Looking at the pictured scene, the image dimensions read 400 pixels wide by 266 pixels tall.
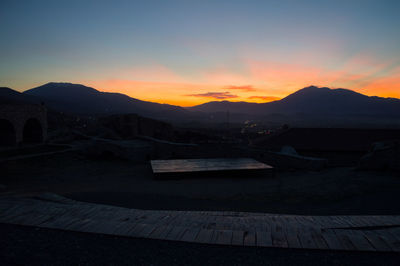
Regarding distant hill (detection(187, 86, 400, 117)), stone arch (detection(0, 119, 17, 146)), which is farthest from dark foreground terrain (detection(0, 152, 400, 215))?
distant hill (detection(187, 86, 400, 117))

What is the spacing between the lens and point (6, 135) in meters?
19.4

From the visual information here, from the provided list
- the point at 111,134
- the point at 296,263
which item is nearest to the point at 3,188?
the point at 296,263

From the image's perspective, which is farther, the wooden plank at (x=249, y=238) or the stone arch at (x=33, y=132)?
the stone arch at (x=33, y=132)

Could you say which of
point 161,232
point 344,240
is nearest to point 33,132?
point 161,232

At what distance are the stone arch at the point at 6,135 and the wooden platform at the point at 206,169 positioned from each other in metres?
12.4

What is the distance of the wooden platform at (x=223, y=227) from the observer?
3.32 metres

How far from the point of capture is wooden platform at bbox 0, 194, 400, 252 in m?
3.32

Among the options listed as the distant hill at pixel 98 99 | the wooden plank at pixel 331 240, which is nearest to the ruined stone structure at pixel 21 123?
the wooden plank at pixel 331 240

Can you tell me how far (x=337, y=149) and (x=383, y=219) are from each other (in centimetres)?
1764

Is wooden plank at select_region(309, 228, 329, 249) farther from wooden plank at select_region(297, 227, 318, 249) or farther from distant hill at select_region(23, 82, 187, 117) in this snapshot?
distant hill at select_region(23, 82, 187, 117)

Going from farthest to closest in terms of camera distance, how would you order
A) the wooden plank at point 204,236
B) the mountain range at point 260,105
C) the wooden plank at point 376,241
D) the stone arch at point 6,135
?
the mountain range at point 260,105 < the stone arch at point 6,135 < the wooden plank at point 204,236 < the wooden plank at point 376,241

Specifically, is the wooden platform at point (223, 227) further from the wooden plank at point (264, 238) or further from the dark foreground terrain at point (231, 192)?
the dark foreground terrain at point (231, 192)

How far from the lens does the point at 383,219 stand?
4.04m

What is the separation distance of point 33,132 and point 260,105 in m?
174
